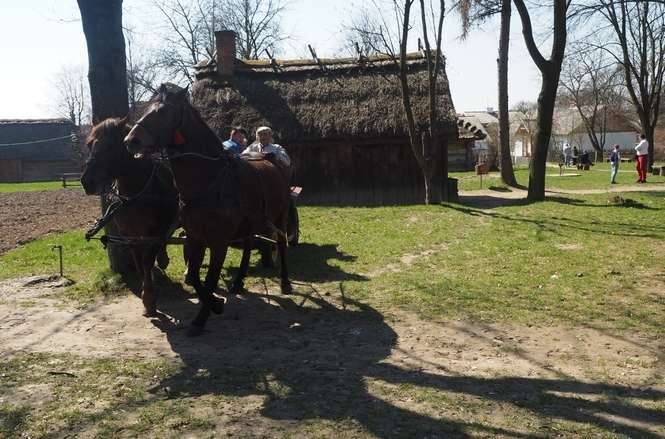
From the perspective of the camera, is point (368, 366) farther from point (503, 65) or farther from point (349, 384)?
point (503, 65)

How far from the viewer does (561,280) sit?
8328 millimetres

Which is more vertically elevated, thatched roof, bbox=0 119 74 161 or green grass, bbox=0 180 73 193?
thatched roof, bbox=0 119 74 161

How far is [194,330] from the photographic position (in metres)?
6.47

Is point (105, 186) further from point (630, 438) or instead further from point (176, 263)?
point (630, 438)

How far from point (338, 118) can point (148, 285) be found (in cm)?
1250

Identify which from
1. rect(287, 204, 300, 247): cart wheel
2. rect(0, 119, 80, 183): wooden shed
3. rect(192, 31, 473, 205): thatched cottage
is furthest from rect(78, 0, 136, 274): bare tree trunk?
rect(0, 119, 80, 183): wooden shed

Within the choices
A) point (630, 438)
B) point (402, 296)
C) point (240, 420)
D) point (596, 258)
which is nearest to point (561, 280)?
point (596, 258)

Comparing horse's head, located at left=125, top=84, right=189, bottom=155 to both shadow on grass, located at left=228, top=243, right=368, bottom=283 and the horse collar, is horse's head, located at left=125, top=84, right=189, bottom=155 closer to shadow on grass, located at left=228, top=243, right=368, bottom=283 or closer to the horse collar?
the horse collar

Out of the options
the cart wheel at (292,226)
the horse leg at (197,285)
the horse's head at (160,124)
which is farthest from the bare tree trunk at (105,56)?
the cart wheel at (292,226)

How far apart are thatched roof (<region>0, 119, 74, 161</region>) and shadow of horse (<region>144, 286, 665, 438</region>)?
53454 millimetres

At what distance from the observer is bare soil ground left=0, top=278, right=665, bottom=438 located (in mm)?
4359

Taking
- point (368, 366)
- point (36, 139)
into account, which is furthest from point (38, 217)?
point (36, 139)

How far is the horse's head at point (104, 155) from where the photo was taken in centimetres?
659

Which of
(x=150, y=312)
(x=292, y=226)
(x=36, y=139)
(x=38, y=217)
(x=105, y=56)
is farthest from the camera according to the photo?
(x=36, y=139)
